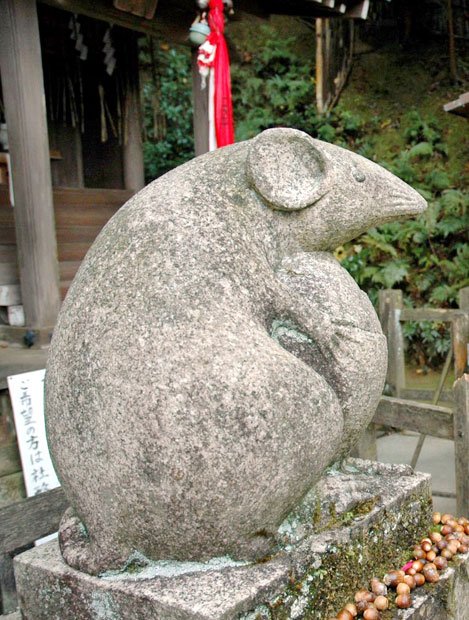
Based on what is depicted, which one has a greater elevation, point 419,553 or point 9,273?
point 9,273

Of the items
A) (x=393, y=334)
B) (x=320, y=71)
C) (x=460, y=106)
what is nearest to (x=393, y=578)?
A: (x=393, y=334)

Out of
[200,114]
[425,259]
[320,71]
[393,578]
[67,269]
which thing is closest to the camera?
[393,578]

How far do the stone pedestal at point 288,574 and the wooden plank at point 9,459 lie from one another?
5.72 ft

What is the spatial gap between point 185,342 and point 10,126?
127 inches

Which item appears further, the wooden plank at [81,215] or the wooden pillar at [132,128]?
the wooden pillar at [132,128]

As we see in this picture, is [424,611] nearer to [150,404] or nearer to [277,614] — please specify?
[277,614]

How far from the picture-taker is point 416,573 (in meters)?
1.74

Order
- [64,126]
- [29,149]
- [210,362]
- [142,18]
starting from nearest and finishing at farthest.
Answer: [210,362] → [29,149] → [142,18] → [64,126]

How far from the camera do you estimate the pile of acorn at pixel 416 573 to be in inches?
62.3

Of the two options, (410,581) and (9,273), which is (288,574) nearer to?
(410,581)

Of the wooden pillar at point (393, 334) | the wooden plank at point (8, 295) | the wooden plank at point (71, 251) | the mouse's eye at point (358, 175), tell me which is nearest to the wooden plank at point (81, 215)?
the wooden plank at point (71, 251)

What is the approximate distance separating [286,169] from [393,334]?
2.88 m

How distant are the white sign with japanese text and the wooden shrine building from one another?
0.92m

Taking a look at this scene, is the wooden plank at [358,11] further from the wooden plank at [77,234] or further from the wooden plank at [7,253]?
the wooden plank at [7,253]
